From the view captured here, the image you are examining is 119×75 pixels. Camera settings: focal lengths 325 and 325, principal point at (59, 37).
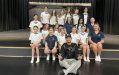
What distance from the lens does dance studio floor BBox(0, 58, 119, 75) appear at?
8.12 meters

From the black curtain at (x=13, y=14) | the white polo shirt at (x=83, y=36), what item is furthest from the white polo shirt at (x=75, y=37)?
the black curtain at (x=13, y=14)

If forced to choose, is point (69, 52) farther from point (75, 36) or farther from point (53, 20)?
point (53, 20)

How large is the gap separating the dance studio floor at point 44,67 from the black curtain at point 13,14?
5.02m

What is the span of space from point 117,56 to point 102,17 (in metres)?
4.89

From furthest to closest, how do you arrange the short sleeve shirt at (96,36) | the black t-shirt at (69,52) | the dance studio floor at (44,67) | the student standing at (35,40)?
1. the short sleeve shirt at (96,36)
2. the student standing at (35,40)
3. the dance studio floor at (44,67)
4. the black t-shirt at (69,52)

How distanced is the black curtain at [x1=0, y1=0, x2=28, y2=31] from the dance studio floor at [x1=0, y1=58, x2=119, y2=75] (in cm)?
502

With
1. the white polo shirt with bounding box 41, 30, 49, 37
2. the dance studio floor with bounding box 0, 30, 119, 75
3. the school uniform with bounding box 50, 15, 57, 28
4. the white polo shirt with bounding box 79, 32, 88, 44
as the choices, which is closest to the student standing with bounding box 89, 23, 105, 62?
the white polo shirt with bounding box 79, 32, 88, 44

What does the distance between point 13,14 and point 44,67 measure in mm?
7067

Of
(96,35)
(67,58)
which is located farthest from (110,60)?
(67,58)

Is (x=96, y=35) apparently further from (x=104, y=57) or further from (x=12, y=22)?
(x=12, y=22)

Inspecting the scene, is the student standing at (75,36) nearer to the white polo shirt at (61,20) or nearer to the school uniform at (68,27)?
the school uniform at (68,27)

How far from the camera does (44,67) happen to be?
872cm

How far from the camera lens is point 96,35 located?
9.78 metres

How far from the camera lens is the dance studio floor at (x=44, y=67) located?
8117 mm
